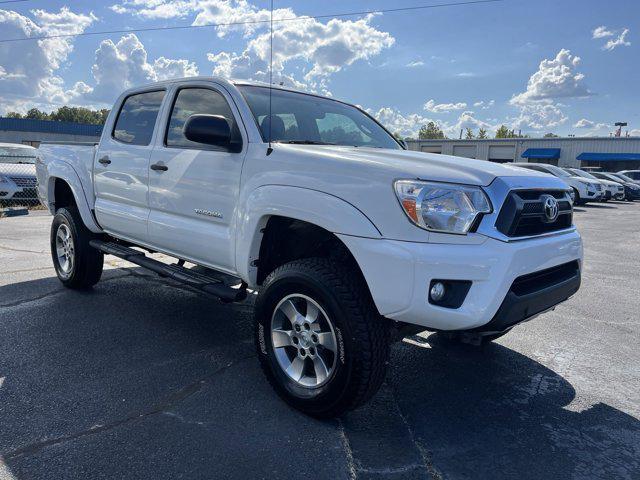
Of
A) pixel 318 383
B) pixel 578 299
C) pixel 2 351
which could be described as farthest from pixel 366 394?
pixel 578 299

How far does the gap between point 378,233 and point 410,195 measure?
10.1 inches

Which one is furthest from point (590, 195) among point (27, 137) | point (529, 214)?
point (27, 137)

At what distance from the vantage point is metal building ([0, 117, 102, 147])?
56312 millimetres

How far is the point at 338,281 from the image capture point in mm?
2846

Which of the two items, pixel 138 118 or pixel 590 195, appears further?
pixel 590 195

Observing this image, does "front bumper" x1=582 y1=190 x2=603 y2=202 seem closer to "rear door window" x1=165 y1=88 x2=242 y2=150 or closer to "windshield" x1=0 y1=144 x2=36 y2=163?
"windshield" x1=0 y1=144 x2=36 y2=163

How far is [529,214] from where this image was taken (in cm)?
290

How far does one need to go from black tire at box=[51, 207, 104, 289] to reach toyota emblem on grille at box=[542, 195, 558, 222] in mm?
4412

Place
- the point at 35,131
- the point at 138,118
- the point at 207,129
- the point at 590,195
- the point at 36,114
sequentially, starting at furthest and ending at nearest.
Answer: the point at 36,114 < the point at 35,131 < the point at 590,195 < the point at 138,118 < the point at 207,129

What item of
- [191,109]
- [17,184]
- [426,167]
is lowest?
[17,184]

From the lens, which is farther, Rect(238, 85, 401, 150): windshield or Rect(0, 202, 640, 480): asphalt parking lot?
Rect(238, 85, 401, 150): windshield

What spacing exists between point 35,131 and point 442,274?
65050 mm

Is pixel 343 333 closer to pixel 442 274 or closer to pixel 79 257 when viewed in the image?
pixel 442 274

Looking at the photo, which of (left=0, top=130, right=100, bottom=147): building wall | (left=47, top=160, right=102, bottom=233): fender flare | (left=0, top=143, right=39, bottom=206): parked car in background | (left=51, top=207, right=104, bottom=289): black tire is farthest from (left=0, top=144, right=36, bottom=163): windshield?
(left=0, top=130, right=100, bottom=147): building wall
